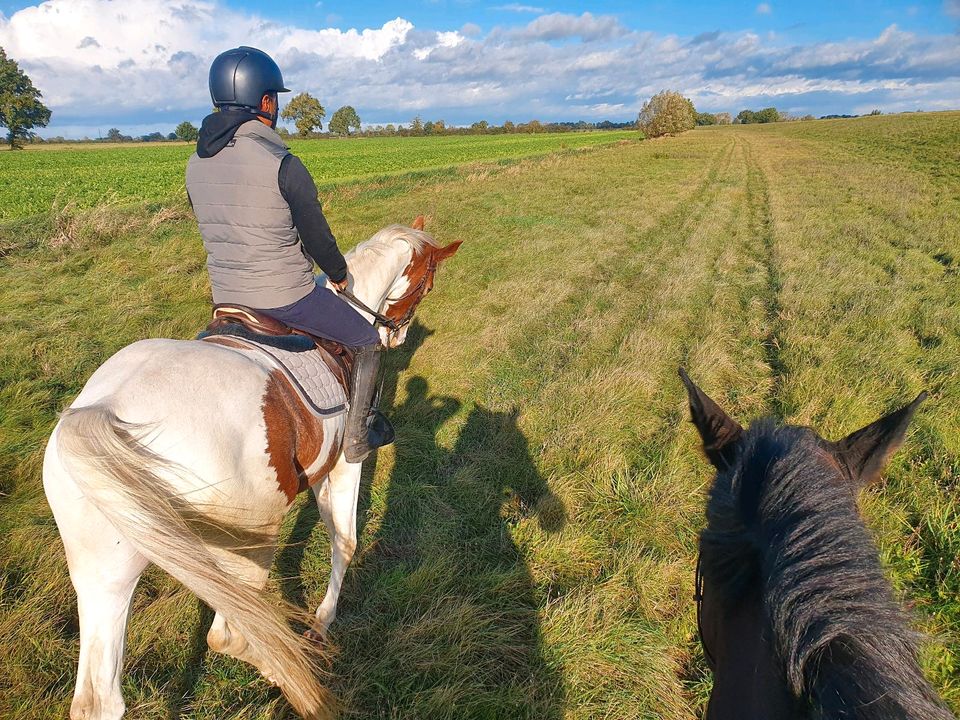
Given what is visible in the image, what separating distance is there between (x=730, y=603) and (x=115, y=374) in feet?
7.59

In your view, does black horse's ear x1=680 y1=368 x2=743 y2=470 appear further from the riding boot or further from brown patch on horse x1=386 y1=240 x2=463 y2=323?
brown patch on horse x1=386 y1=240 x2=463 y2=323

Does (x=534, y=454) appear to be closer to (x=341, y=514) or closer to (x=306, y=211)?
(x=341, y=514)

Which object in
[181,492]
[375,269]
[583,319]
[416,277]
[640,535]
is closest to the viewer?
[181,492]

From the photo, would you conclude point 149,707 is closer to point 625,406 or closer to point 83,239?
point 625,406

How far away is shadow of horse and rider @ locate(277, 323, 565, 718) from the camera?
99.2 inches

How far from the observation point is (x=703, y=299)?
796cm

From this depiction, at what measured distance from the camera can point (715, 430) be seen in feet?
5.55

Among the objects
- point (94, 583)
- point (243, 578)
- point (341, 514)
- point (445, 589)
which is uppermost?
point (94, 583)

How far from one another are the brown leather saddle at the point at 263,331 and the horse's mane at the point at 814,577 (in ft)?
7.20

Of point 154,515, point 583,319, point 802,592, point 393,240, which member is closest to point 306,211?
point 393,240

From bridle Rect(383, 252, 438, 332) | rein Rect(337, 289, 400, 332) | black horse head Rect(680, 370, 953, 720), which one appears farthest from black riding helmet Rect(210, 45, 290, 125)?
black horse head Rect(680, 370, 953, 720)

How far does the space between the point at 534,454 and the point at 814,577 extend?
133 inches

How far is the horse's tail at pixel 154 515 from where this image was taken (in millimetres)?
1695

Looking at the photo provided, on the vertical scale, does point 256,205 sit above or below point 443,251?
above
